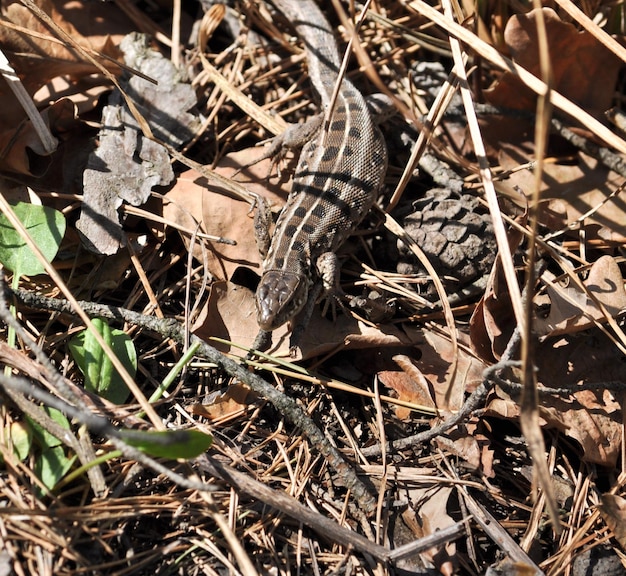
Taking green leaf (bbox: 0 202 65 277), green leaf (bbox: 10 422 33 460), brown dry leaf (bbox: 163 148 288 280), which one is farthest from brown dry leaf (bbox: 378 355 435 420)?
green leaf (bbox: 0 202 65 277)

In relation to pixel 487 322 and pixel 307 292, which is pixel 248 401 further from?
pixel 487 322

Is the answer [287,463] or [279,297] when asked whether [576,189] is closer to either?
[279,297]

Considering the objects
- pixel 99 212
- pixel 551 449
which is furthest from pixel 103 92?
pixel 551 449

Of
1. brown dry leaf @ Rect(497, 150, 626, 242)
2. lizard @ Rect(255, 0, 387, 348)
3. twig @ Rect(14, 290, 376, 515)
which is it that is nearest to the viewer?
twig @ Rect(14, 290, 376, 515)

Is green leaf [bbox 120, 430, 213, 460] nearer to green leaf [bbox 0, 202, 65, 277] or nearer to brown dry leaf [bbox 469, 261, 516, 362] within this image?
green leaf [bbox 0, 202, 65, 277]

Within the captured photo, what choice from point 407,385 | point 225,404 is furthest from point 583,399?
point 225,404
